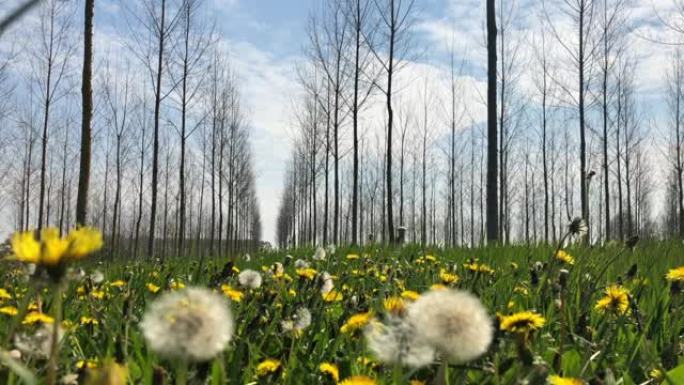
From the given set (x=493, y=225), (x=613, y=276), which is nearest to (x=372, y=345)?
(x=613, y=276)

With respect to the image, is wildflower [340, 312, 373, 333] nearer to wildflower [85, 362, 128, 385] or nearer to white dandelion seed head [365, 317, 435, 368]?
white dandelion seed head [365, 317, 435, 368]

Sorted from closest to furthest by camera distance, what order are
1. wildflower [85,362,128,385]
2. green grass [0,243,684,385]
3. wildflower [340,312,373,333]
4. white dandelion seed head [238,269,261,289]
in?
wildflower [85,362,128,385] < green grass [0,243,684,385] < wildflower [340,312,373,333] < white dandelion seed head [238,269,261,289]

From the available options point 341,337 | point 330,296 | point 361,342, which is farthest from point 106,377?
point 330,296

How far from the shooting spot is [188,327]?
22.5 inches

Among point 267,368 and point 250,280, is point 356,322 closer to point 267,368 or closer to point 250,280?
point 267,368

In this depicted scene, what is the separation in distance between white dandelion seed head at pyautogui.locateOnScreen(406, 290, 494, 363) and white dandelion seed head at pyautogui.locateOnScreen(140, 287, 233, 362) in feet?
0.72

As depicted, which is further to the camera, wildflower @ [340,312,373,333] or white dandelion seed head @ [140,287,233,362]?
wildflower @ [340,312,373,333]

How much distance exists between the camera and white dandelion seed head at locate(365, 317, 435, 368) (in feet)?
2.11

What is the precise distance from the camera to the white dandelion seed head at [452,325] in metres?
0.62

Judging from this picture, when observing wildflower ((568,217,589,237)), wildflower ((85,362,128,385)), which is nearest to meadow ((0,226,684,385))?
wildflower ((85,362,128,385))

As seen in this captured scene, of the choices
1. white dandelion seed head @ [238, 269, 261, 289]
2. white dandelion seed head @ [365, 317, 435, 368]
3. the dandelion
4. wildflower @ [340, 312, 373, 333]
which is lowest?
wildflower @ [340, 312, 373, 333]

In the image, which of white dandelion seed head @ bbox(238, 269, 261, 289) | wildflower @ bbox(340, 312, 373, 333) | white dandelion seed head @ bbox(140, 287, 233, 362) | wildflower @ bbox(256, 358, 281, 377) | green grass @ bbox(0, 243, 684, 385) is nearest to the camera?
white dandelion seed head @ bbox(140, 287, 233, 362)

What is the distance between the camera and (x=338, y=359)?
136 centimetres

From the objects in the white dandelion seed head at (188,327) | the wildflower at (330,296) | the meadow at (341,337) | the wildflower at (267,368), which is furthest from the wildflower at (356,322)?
the white dandelion seed head at (188,327)
